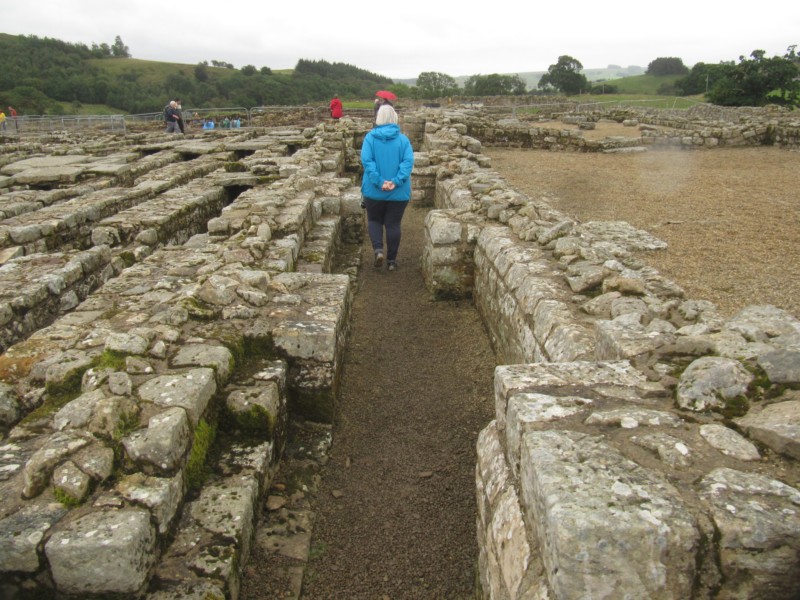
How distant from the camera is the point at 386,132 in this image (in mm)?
6160

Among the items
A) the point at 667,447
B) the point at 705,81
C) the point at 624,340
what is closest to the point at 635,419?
the point at 667,447

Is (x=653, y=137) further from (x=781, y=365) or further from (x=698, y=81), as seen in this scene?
(x=698, y=81)

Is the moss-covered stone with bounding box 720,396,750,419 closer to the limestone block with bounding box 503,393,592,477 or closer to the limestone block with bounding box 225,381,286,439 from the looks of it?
the limestone block with bounding box 503,393,592,477

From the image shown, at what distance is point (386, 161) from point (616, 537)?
5.36 metres

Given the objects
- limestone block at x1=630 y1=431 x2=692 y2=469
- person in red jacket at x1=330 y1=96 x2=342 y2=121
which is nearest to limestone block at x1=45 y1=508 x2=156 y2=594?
limestone block at x1=630 y1=431 x2=692 y2=469

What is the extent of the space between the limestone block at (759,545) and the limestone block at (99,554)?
1.91 m

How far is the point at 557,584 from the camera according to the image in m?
1.52

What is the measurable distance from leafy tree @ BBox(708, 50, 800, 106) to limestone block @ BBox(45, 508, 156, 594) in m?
31.0

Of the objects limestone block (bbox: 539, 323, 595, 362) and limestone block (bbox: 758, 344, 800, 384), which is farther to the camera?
limestone block (bbox: 539, 323, 595, 362)

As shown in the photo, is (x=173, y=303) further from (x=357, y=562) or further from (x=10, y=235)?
(x=10, y=235)

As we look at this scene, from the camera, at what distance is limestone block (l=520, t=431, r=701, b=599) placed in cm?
149

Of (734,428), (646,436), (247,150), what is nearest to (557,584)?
(646,436)

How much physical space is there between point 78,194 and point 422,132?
10.6 m

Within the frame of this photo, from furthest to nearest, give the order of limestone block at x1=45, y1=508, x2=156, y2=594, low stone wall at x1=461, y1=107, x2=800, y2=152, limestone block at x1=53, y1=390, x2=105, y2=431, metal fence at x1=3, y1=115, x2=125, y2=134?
metal fence at x1=3, y1=115, x2=125, y2=134, low stone wall at x1=461, y1=107, x2=800, y2=152, limestone block at x1=53, y1=390, x2=105, y2=431, limestone block at x1=45, y1=508, x2=156, y2=594
